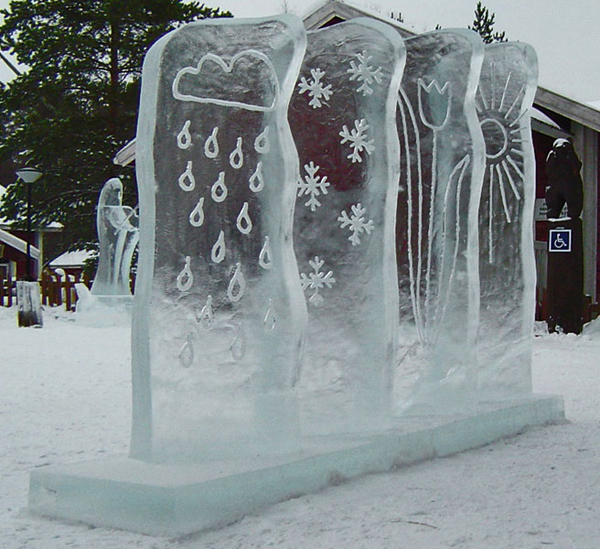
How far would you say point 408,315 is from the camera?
218 inches

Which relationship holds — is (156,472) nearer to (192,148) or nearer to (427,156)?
(192,148)

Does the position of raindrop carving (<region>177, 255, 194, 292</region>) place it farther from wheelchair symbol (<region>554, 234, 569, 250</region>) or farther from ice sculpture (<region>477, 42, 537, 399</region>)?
wheelchair symbol (<region>554, 234, 569, 250</region>)

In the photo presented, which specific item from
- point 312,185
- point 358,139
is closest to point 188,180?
point 312,185

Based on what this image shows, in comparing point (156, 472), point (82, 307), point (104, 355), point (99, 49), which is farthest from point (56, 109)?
point (156, 472)

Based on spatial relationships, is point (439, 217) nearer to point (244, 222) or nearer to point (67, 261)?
point (244, 222)

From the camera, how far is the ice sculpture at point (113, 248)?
1580 centimetres

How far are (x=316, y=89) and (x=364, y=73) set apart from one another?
28 cm

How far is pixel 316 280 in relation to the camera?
191 inches

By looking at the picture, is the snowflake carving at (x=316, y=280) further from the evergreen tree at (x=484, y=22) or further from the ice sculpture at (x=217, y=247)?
the evergreen tree at (x=484, y=22)

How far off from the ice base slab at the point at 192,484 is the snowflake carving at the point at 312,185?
48.4 inches

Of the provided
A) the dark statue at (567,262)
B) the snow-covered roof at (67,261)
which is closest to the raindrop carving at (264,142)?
the dark statue at (567,262)

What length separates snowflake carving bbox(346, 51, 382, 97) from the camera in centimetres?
497

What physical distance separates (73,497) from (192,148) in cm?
157

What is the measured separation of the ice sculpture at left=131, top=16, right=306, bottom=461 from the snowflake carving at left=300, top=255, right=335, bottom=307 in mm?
547
